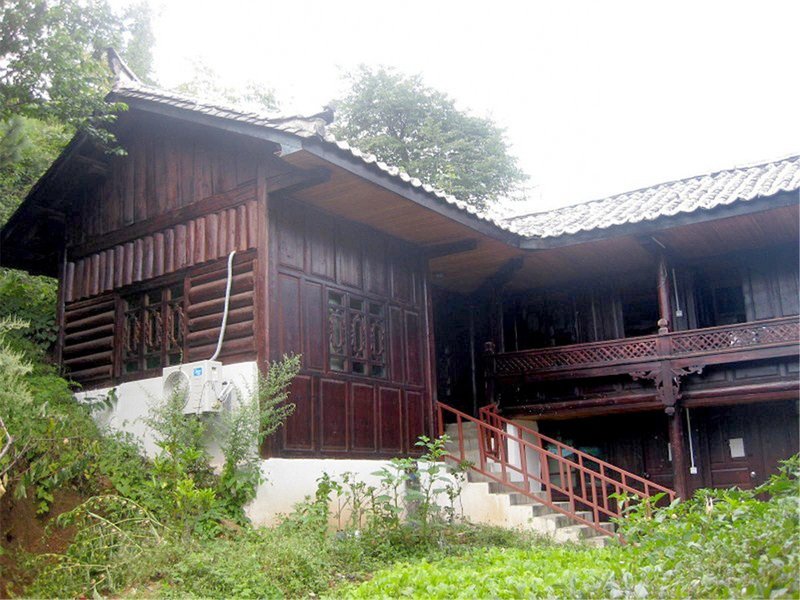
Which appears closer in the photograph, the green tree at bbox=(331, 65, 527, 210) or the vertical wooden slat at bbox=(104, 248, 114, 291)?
the vertical wooden slat at bbox=(104, 248, 114, 291)

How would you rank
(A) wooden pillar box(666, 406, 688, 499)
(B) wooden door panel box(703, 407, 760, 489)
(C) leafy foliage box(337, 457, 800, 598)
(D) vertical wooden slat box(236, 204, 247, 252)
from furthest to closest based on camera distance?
1. (B) wooden door panel box(703, 407, 760, 489)
2. (A) wooden pillar box(666, 406, 688, 499)
3. (D) vertical wooden slat box(236, 204, 247, 252)
4. (C) leafy foliage box(337, 457, 800, 598)

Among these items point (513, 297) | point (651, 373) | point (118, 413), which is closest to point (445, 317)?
point (513, 297)

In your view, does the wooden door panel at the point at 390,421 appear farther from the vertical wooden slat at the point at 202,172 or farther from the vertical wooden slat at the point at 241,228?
the vertical wooden slat at the point at 202,172

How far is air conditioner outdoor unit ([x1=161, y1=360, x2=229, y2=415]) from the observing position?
9.33m

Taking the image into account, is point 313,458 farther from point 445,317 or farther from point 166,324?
point 445,317

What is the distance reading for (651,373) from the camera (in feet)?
40.0

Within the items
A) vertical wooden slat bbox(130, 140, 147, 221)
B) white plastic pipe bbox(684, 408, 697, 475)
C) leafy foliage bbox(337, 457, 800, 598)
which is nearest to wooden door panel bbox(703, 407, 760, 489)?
white plastic pipe bbox(684, 408, 697, 475)

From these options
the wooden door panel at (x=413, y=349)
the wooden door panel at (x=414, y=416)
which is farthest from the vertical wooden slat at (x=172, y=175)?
the wooden door panel at (x=414, y=416)

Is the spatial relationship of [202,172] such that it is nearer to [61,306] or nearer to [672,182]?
[61,306]

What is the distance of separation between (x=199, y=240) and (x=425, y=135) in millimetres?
15549

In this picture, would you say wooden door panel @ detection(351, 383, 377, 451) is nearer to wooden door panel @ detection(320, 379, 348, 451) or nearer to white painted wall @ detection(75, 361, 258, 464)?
wooden door panel @ detection(320, 379, 348, 451)

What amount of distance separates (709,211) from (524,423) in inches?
183

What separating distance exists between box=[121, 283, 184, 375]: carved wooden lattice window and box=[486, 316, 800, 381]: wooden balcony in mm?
5153

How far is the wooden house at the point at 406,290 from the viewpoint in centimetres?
1010
